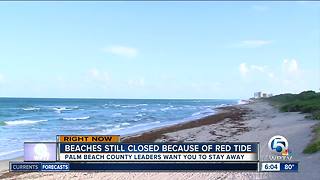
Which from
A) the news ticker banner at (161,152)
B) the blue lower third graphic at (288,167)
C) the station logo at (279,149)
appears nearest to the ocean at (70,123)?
the news ticker banner at (161,152)

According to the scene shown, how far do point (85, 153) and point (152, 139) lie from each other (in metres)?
14.9

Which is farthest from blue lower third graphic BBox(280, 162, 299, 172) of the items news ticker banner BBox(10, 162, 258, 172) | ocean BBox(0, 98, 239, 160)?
ocean BBox(0, 98, 239, 160)

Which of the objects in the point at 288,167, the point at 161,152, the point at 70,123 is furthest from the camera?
the point at 70,123

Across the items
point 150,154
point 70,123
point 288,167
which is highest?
point 70,123

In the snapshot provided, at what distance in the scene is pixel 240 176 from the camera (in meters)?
11.6

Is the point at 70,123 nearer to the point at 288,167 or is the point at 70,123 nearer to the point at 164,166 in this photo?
the point at 164,166

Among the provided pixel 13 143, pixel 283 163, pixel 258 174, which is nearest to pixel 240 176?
pixel 258 174

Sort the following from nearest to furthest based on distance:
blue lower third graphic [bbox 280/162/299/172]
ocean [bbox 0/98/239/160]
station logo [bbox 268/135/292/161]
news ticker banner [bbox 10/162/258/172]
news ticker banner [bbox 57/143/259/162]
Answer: news ticker banner [bbox 57/143/259/162] < news ticker banner [bbox 10/162/258/172] < blue lower third graphic [bbox 280/162/299/172] < station logo [bbox 268/135/292/161] < ocean [bbox 0/98/239/160]

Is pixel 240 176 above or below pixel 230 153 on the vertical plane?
below

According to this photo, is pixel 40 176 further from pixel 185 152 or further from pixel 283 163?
pixel 283 163

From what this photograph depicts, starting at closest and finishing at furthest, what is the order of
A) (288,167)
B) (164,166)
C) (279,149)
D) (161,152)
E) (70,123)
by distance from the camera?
(161,152) < (164,166) < (288,167) < (279,149) < (70,123)

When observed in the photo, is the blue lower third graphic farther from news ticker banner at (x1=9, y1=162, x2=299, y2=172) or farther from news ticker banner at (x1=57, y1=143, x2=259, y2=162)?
news ticker banner at (x1=57, y1=143, x2=259, y2=162)

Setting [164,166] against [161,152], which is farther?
[164,166]

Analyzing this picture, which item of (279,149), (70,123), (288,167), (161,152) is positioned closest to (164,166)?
(161,152)
